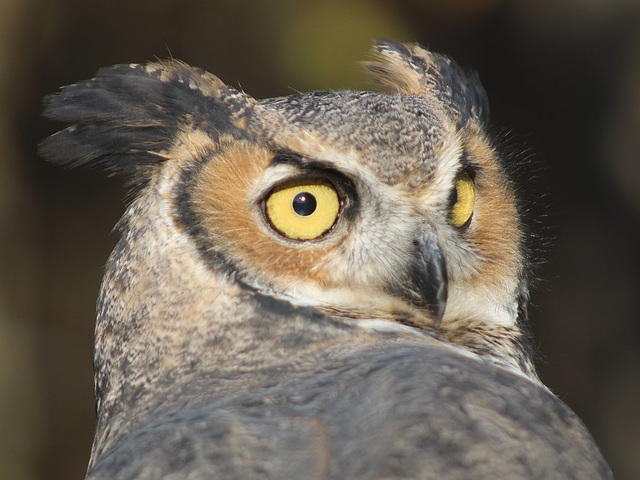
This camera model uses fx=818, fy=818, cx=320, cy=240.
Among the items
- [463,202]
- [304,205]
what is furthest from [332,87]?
[304,205]

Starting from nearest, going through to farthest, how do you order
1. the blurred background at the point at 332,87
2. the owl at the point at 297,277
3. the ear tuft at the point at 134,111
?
the owl at the point at 297,277
the ear tuft at the point at 134,111
the blurred background at the point at 332,87

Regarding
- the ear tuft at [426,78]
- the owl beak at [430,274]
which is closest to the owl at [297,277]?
the owl beak at [430,274]

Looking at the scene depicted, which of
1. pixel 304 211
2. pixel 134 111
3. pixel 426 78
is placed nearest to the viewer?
pixel 304 211

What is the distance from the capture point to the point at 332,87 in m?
4.80

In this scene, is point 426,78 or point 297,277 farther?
point 426,78

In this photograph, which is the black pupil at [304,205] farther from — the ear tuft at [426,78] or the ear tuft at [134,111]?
the ear tuft at [426,78]

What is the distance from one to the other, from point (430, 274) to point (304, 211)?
32cm

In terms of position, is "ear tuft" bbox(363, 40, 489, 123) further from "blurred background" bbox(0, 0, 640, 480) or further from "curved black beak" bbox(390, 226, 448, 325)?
"blurred background" bbox(0, 0, 640, 480)

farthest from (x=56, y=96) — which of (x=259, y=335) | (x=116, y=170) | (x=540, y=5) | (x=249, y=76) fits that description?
(x=540, y=5)

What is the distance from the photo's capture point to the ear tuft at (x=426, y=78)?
7.43 feet

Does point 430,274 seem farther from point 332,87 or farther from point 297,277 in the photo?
point 332,87

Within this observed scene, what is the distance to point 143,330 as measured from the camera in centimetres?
180

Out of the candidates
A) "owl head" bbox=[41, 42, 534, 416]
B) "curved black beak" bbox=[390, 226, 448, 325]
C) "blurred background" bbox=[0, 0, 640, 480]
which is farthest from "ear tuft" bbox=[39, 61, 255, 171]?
"blurred background" bbox=[0, 0, 640, 480]

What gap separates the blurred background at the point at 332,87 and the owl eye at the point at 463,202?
9.22 feet
